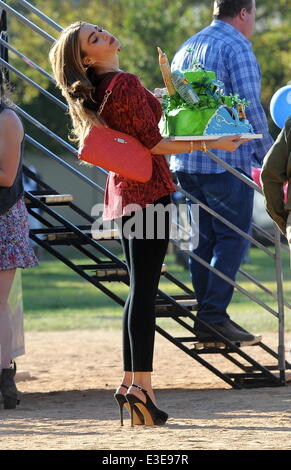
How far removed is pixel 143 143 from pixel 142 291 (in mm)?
761

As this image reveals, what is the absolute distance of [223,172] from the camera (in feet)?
23.7

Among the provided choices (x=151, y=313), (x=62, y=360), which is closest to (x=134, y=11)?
(x=62, y=360)

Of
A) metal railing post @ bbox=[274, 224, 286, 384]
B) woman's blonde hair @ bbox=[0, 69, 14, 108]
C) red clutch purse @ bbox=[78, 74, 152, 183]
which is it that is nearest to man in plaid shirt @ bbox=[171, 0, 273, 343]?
metal railing post @ bbox=[274, 224, 286, 384]

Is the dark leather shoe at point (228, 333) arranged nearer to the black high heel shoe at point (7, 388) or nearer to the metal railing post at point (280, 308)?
the metal railing post at point (280, 308)

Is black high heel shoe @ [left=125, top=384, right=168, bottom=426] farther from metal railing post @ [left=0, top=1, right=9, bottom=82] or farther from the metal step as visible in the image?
metal railing post @ [left=0, top=1, right=9, bottom=82]

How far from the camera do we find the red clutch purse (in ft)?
17.9

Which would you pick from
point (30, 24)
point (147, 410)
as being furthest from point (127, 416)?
point (30, 24)

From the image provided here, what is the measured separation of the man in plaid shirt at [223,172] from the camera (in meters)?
7.12

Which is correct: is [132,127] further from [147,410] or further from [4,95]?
[147,410]

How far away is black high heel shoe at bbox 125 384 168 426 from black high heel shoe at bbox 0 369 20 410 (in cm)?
123

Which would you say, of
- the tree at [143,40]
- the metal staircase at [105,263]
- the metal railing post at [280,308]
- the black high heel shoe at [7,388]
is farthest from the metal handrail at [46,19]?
the tree at [143,40]

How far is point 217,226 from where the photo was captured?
738 cm
